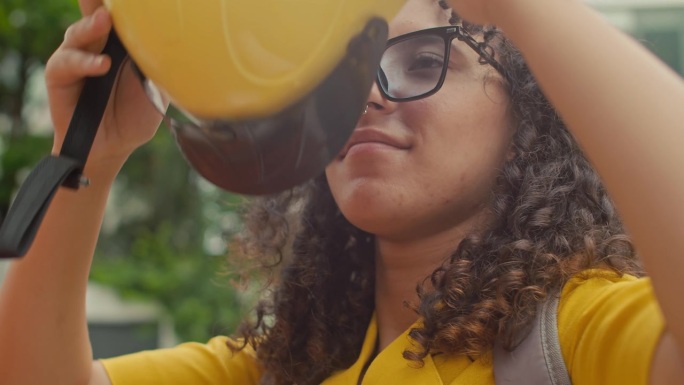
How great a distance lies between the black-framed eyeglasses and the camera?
1098 millimetres

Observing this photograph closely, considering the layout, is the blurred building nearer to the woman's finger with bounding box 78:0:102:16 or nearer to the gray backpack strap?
the gray backpack strap

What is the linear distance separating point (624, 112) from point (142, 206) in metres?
5.39

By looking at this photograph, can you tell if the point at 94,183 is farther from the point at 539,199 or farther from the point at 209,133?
the point at 539,199

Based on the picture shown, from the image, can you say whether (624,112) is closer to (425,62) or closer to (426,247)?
(425,62)

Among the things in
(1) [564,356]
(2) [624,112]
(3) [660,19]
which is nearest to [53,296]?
(1) [564,356]

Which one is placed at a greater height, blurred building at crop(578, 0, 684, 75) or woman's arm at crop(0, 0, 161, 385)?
woman's arm at crop(0, 0, 161, 385)

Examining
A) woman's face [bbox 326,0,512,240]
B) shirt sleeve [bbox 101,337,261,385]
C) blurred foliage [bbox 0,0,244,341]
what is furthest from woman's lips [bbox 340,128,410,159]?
blurred foliage [bbox 0,0,244,341]

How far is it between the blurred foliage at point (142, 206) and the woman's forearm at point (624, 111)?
148 inches

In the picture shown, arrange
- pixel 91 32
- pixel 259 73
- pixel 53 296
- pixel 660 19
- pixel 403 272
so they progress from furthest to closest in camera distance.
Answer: pixel 660 19, pixel 403 272, pixel 53 296, pixel 91 32, pixel 259 73

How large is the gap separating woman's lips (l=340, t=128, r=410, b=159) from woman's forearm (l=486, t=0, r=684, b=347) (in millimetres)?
345

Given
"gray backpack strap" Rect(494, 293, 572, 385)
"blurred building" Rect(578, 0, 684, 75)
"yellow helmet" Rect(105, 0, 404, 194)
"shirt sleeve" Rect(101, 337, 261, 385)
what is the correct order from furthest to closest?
"blurred building" Rect(578, 0, 684, 75) < "shirt sleeve" Rect(101, 337, 261, 385) < "gray backpack strap" Rect(494, 293, 572, 385) < "yellow helmet" Rect(105, 0, 404, 194)

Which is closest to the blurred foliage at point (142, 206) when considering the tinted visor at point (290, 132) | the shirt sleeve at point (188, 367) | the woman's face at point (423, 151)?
the shirt sleeve at point (188, 367)

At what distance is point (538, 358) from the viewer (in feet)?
3.27

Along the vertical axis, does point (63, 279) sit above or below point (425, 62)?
below
